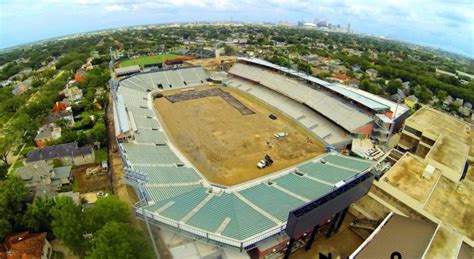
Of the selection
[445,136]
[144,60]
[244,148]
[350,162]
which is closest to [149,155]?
[244,148]

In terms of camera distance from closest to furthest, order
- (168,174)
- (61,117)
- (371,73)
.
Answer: (168,174)
(61,117)
(371,73)

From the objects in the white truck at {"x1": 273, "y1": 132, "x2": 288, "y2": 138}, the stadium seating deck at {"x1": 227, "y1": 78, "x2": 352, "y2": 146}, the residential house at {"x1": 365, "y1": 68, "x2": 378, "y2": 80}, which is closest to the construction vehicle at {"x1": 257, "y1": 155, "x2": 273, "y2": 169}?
the white truck at {"x1": 273, "y1": 132, "x2": 288, "y2": 138}

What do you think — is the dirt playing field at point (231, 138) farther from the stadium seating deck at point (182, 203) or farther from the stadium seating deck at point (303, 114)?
the stadium seating deck at point (182, 203)

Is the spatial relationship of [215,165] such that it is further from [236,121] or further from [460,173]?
[460,173]

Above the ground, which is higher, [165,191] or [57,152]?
[57,152]

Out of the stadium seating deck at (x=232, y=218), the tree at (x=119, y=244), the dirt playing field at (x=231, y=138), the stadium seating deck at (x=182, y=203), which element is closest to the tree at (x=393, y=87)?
the dirt playing field at (x=231, y=138)

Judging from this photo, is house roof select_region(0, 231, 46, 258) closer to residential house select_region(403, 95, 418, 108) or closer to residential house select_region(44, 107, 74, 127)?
residential house select_region(44, 107, 74, 127)

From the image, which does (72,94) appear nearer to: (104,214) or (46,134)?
(46,134)
